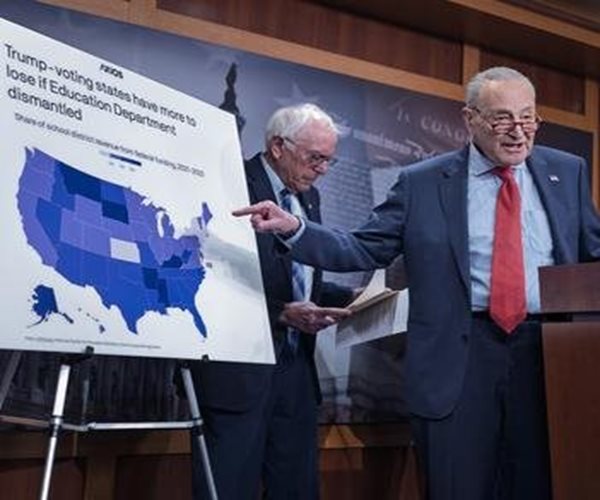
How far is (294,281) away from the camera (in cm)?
232

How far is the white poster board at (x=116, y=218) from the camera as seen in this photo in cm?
148

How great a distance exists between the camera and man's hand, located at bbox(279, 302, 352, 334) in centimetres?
220

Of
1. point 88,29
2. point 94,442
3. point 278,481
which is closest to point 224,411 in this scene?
point 278,481

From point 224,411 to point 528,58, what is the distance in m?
2.39

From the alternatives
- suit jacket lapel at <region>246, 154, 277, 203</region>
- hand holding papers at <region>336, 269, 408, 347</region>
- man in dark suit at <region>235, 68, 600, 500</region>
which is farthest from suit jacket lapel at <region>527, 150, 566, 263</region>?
suit jacket lapel at <region>246, 154, 277, 203</region>

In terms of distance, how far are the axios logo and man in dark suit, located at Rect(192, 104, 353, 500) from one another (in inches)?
24.8

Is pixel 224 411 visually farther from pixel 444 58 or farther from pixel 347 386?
pixel 444 58

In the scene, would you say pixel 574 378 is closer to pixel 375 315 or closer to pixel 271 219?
pixel 271 219

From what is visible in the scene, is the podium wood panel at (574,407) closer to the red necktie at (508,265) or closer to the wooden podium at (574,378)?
the wooden podium at (574,378)

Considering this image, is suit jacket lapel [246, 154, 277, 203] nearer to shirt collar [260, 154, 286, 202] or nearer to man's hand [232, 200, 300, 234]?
shirt collar [260, 154, 286, 202]

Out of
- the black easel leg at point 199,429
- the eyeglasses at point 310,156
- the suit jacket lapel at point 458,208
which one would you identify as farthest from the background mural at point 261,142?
the suit jacket lapel at point 458,208

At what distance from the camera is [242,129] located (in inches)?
106

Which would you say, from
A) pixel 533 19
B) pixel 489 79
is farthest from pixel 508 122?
pixel 533 19

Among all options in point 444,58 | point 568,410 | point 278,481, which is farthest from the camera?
point 444,58
